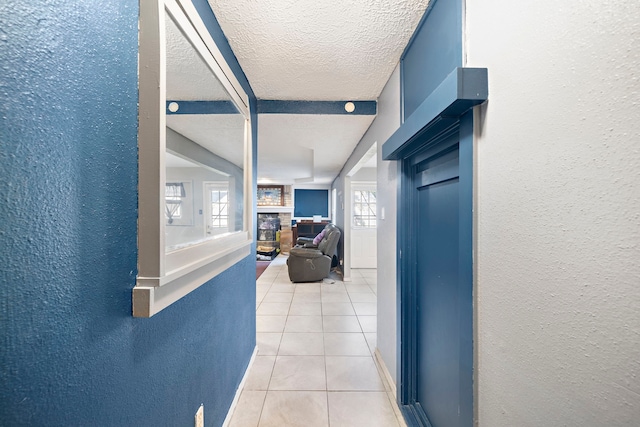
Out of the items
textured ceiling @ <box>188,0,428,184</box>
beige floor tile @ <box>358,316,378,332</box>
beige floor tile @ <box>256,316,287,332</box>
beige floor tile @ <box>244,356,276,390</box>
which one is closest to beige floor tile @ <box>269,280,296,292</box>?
beige floor tile @ <box>256,316,287,332</box>

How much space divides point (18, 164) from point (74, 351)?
0.38 m

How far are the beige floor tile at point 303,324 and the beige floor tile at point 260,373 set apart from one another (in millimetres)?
587

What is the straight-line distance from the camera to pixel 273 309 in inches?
135

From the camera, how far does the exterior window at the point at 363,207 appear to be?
19.4ft

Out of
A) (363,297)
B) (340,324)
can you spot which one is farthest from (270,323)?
(363,297)

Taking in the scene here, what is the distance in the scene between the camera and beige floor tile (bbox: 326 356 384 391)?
75.4 inches

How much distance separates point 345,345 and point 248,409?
110 centimetres

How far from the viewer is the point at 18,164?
1.36 feet

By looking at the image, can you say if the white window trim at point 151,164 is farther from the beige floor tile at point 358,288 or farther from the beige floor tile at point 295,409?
the beige floor tile at point 358,288

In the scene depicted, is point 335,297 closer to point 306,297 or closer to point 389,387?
point 306,297

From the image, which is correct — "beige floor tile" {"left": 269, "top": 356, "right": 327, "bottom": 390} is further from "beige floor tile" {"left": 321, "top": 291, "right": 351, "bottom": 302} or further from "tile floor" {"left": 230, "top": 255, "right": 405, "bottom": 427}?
"beige floor tile" {"left": 321, "top": 291, "right": 351, "bottom": 302}

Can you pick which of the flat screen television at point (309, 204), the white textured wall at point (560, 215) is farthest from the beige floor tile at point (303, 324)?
the flat screen television at point (309, 204)

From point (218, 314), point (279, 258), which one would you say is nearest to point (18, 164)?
point (218, 314)

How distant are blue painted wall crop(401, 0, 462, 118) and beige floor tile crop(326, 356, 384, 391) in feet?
6.45
